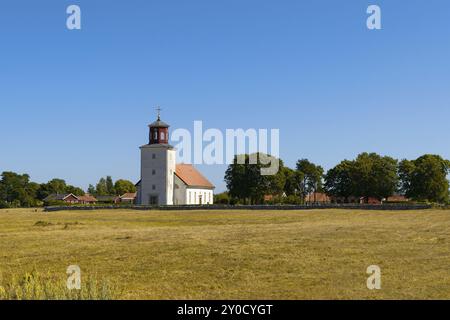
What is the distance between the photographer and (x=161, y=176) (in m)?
103

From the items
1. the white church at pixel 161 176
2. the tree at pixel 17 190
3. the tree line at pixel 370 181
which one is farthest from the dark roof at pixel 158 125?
the tree at pixel 17 190

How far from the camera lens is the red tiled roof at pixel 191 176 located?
109m

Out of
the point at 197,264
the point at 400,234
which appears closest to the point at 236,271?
the point at 197,264

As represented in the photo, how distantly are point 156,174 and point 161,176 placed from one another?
40.5 inches

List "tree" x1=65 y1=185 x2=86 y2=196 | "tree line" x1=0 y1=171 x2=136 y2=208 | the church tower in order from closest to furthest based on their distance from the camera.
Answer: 1. the church tower
2. "tree line" x1=0 y1=171 x2=136 y2=208
3. "tree" x1=65 y1=185 x2=86 y2=196

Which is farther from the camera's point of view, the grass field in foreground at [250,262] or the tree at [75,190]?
the tree at [75,190]

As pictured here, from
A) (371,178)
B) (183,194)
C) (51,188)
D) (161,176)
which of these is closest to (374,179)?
(371,178)

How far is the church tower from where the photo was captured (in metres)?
103

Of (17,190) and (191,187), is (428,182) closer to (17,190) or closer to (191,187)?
(191,187)

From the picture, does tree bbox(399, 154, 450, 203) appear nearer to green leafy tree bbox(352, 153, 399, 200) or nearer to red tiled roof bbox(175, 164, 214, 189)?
green leafy tree bbox(352, 153, 399, 200)

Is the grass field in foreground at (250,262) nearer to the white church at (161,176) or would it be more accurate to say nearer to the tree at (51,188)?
the white church at (161,176)

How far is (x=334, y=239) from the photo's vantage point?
29.6 meters

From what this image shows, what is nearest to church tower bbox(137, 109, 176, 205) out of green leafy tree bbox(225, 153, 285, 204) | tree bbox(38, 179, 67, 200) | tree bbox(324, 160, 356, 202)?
green leafy tree bbox(225, 153, 285, 204)
